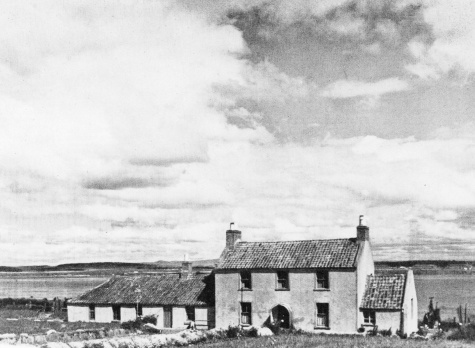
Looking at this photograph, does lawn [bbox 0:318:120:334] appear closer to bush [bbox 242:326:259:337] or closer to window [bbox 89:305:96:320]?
window [bbox 89:305:96:320]

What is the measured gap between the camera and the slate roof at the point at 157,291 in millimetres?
42844

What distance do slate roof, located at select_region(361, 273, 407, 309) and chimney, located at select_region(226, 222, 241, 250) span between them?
10.6m

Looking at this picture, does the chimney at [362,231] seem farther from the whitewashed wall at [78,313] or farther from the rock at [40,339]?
the whitewashed wall at [78,313]

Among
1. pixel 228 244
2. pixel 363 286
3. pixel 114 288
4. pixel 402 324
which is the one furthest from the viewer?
pixel 114 288

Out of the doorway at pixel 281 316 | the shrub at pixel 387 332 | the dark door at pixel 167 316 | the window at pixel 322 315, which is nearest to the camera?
the shrub at pixel 387 332

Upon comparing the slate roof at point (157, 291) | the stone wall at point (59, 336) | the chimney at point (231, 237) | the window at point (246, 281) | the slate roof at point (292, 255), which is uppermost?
the chimney at point (231, 237)

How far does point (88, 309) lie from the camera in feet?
151

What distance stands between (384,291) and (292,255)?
6.74m

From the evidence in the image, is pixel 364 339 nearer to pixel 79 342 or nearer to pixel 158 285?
pixel 79 342

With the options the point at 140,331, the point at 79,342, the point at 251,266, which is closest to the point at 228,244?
the point at 251,266

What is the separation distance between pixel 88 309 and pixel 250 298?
14634mm

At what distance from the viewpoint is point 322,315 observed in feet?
124

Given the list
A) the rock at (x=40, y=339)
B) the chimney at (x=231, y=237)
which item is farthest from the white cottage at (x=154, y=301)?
the rock at (x=40, y=339)

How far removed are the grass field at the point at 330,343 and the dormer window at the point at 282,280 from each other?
570 centimetres
